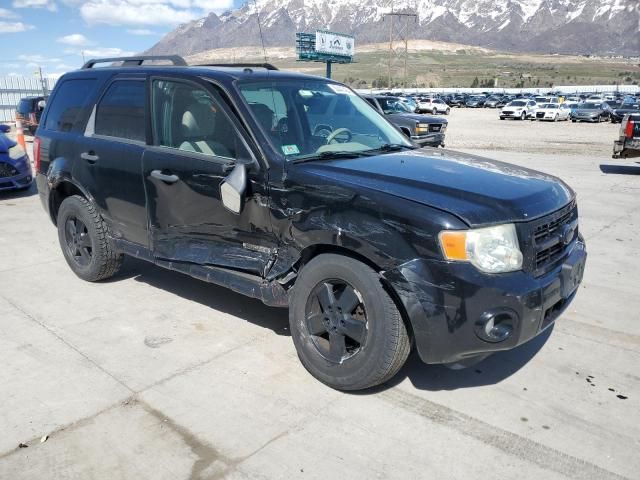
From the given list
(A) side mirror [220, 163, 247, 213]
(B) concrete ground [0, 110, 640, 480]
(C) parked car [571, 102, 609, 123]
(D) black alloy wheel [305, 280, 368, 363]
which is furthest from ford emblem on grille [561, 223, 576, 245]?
(C) parked car [571, 102, 609, 123]

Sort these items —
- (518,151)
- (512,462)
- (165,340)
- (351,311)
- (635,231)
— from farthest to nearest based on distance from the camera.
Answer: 1. (518,151)
2. (635,231)
3. (165,340)
4. (351,311)
5. (512,462)

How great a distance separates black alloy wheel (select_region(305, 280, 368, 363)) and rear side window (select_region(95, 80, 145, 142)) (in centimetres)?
204

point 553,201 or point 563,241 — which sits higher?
point 553,201

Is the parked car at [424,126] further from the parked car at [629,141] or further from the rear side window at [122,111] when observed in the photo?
the rear side window at [122,111]

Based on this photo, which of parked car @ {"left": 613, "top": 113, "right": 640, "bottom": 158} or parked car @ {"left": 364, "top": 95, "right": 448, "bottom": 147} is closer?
parked car @ {"left": 613, "top": 113, "right": 640, "bottom": 158}

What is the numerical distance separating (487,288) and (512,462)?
2.83 feet

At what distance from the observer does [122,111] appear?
15.7 ft

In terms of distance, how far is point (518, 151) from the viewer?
18.4 m

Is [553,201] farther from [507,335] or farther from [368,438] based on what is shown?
[368,438]

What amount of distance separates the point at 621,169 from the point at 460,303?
12615mm

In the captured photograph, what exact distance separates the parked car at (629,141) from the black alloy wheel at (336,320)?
11.5m

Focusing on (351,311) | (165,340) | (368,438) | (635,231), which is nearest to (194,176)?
(165,340)

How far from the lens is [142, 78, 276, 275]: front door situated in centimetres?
383

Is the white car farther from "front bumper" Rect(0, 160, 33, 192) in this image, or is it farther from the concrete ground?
the concrete ground
